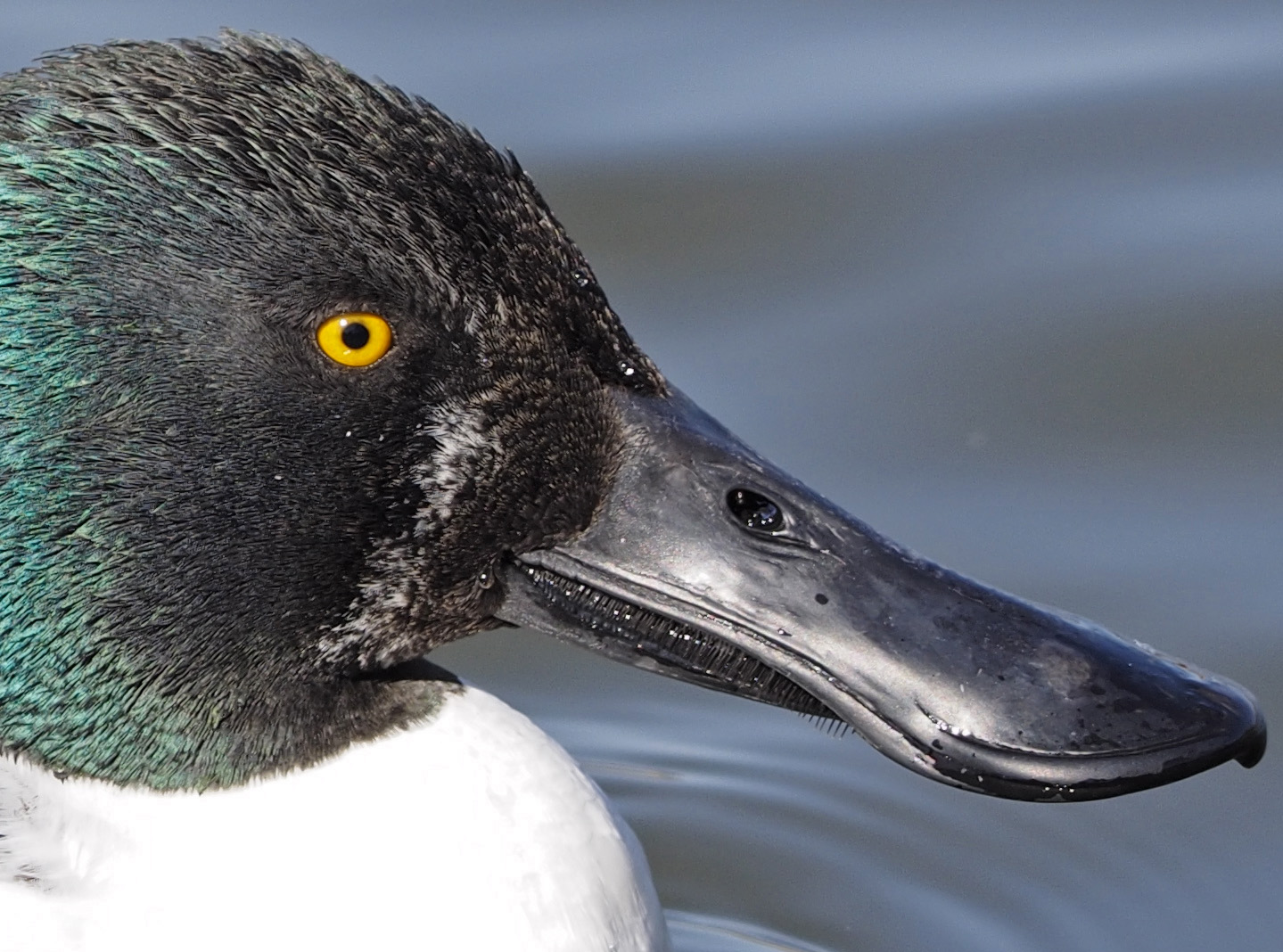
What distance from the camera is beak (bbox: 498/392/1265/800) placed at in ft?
9.36

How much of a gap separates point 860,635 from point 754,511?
218 mm

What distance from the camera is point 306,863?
9.95 feet

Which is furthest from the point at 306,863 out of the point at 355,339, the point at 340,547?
the point at 355,339

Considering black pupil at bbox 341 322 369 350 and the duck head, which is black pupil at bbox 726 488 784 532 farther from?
black pupil at bbox 341 322 369 350

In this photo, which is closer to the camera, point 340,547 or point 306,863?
point 340,547

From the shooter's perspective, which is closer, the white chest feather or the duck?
the duck

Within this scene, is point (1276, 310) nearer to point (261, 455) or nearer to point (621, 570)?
point (621, 570)

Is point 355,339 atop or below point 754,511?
atop

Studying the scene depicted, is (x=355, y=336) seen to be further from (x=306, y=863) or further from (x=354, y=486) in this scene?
(x=306, y=863)

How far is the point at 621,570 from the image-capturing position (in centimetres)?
296

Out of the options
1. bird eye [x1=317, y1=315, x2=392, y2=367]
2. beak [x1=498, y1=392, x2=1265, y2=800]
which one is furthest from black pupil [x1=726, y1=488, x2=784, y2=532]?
bird eye [x1=317, y1=315, x2=392, y2=367]

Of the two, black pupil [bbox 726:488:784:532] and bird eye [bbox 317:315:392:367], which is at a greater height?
bird eye [bbox 317:315:392:367]

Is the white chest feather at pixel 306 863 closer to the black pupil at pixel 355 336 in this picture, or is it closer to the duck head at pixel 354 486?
the duck head at pixel 354 486

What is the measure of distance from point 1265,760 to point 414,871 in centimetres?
196
